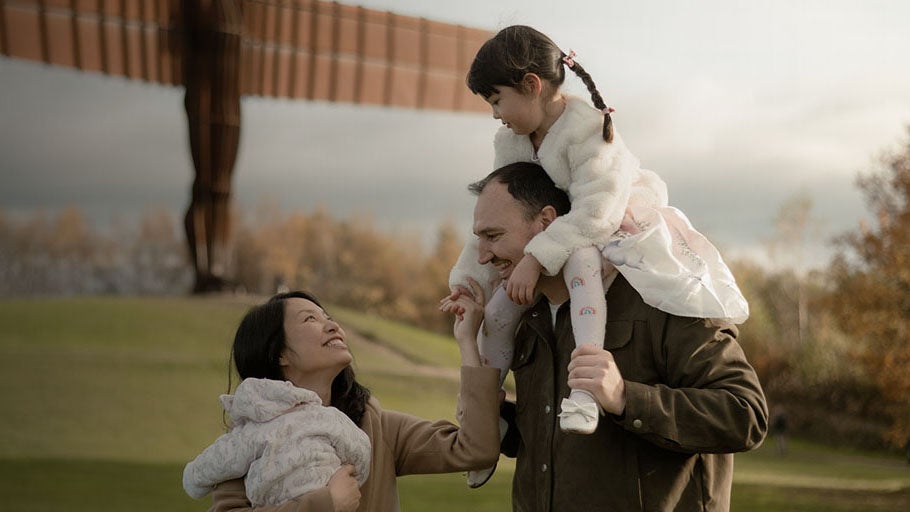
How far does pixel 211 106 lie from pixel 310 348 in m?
12.4

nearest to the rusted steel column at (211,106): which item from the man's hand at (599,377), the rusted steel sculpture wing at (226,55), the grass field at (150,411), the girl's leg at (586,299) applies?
the rusted steel sculpture wing at (226,55)

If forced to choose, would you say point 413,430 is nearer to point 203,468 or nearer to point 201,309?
point 203,468

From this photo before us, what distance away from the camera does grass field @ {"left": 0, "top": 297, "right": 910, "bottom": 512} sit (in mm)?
10945

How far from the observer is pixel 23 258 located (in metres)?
39.0

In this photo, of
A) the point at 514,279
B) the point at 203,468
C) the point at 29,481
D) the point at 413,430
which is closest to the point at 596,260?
the point at 514,279

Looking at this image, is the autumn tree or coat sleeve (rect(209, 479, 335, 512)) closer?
coat sleeve (rect(209, 479, 335, 512))

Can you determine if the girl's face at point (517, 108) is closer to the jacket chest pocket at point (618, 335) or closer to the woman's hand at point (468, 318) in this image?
the woman's hand at point (468, 318)

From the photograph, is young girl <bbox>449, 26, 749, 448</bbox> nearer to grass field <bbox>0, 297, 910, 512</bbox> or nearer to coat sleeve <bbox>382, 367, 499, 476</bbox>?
coat sleeve <bbox>382, 367, 499, 476</bbox>

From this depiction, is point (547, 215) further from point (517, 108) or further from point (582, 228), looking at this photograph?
point (517, 108)

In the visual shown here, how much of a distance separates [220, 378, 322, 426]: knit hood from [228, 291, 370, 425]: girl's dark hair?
81mm

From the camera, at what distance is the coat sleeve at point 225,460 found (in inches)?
98.7

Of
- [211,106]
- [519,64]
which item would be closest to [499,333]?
[519,64]

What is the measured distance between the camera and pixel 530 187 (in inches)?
102

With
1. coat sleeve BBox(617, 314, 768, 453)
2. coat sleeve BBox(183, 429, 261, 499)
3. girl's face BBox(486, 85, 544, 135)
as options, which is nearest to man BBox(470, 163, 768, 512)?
coat sleeve BBox(617, 314, 768, 453)
